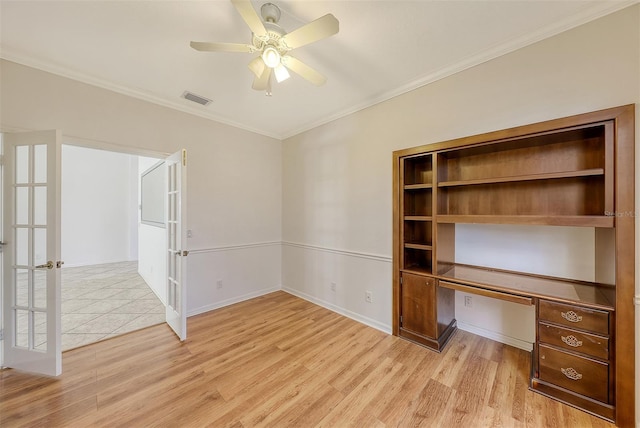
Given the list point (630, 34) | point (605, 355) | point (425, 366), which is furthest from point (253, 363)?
point (630, 34)

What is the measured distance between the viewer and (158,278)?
153 inches

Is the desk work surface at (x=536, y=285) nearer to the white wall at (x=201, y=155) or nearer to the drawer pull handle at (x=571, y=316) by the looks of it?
the drawer pull handle at (x=571, y=316)

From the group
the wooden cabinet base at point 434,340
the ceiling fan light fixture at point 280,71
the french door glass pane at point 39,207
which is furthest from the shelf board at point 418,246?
the french door glass pane at point 39,207

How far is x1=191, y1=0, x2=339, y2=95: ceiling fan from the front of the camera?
1384mm

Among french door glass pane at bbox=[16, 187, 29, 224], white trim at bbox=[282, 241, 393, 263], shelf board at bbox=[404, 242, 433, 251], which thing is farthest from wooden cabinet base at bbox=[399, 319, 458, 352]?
french door glass pane at bbox=[16, 187, 29, 224]

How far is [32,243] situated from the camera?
199cm

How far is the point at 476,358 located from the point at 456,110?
7.62 ft

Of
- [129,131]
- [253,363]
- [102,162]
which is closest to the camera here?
[253,363]

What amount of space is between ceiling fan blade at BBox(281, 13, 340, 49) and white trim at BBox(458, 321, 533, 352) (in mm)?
2988

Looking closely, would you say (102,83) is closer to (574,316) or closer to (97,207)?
(574,316)

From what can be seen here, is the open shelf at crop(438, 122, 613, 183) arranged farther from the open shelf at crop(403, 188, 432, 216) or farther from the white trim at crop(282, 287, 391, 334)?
the white trim at crop(282, 287, 391, 334)

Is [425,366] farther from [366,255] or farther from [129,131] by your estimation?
[129,131]

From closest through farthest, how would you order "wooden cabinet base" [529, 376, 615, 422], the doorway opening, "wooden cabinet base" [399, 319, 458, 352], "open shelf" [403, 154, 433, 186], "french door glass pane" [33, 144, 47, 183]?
"wooden cabinet base" [529, 376, 615, 422] → "french door glass pane" [33, 144, 47, 183] → "wooden cabinet base" [399, 319, 458, 352] → "open shelf" [403, 154, 433, 186] → the doorway opening

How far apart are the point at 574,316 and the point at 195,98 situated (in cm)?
406
